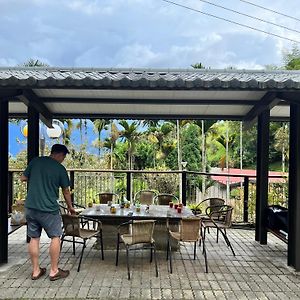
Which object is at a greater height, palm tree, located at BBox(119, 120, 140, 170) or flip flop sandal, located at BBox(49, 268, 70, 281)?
palm tree, located at BBox(119, 120, 140, 170)

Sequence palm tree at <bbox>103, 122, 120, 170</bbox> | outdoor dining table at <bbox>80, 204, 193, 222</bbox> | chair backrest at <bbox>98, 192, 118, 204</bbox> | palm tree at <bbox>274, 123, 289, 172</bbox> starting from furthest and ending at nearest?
palm tree at <bbox>103, 122, 120, 170</bbox> < palm tree at <bbox>274, 123, 289, 172</bbox> < chair backrest at <bbox>98, 192, 118, 204</bbox> < outdoor dining table at <bbox>80, 204, 193, 222</bbox>

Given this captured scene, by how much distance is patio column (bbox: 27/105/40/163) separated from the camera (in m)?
5.80

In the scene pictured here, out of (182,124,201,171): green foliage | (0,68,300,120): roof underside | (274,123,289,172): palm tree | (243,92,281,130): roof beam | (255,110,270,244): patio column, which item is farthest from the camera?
(182,124,201,171): green foliage

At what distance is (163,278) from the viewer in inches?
166

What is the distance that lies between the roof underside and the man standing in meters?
0.96

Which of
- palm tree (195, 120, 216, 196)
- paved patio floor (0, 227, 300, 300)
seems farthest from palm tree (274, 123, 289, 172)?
paved patio floor (0, 227, 300, 300)

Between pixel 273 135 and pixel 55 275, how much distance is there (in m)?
19.7

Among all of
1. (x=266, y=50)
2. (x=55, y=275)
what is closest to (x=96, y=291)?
(x=55, y=275)

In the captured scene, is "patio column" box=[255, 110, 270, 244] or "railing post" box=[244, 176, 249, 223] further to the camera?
"railing post" box=[244, 176, 249, 223]

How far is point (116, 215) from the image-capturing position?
5.15 meters

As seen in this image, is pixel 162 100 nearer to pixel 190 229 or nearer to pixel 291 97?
pixel 291 97

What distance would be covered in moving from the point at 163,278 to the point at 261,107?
2.94m

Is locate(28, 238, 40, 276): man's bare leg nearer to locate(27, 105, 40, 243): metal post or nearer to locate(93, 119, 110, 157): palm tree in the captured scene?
locate(27, 105, 40, 243): metal post

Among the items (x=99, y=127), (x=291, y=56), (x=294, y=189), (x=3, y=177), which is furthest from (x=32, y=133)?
(x=291, y=56)
